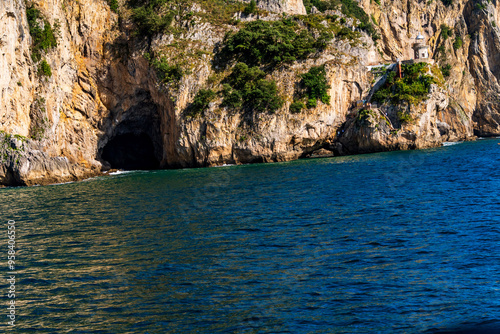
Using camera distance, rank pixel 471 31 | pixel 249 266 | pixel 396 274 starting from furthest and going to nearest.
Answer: pixel 471 31 → pixel 249 266 → pixel 396 274

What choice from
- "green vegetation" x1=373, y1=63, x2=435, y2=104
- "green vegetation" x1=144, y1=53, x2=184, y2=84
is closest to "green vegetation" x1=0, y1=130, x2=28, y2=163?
"green vegetation" x1=144, y1=53, x2=184, y2=84

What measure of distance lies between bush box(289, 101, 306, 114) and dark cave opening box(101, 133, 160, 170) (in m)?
23.1

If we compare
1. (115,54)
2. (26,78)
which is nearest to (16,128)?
(26,78)

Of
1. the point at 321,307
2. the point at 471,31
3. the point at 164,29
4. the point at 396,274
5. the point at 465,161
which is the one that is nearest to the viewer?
the point at 321,307

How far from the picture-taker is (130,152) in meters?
74.4

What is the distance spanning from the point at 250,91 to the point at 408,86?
22201mm

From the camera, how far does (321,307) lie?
41.8 ft

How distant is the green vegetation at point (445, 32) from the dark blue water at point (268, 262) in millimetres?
76821

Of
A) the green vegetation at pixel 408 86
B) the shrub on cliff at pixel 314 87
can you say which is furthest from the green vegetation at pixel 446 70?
the shrub on cliff at pixel 314 87

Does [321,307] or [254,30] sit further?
[254,30]

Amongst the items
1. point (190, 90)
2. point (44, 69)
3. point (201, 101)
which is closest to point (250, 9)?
point (190, 90)

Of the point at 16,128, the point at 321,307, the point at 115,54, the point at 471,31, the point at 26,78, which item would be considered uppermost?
the point at 471,31

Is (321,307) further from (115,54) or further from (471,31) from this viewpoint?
(471,31)

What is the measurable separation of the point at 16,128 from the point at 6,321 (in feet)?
142
